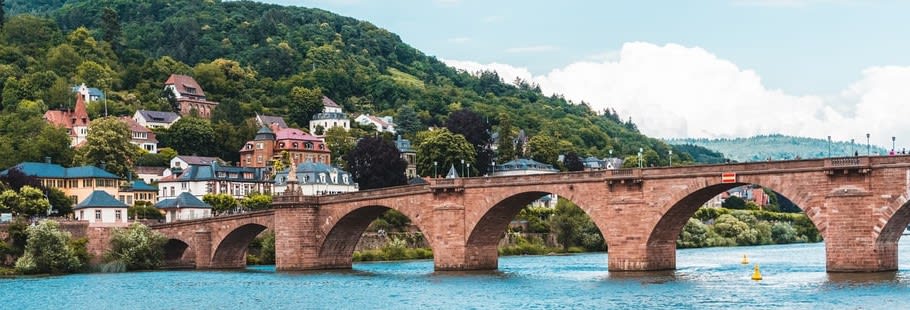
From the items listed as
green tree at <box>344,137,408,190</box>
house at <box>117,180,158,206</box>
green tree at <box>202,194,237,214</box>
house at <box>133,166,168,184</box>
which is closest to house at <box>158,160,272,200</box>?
house at <box>117,180,158,206</box>

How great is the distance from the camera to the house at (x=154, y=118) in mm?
175750

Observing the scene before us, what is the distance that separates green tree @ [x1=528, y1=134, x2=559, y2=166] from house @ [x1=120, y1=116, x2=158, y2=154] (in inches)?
1886

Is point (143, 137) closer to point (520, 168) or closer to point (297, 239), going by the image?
point (520, 168)

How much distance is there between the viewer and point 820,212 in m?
66.0

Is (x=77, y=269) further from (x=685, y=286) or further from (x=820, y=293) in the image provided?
(x=820, y=293)

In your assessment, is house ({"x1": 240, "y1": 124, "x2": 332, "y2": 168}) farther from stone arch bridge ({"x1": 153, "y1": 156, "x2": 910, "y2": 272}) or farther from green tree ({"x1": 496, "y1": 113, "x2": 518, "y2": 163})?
stone arch bridge ({"x1": 153, "y1": 156, "x2": 910, "y2": 272})

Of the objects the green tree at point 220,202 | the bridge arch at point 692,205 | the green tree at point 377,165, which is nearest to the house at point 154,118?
the green tree at point 377,165

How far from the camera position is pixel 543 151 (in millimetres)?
179750

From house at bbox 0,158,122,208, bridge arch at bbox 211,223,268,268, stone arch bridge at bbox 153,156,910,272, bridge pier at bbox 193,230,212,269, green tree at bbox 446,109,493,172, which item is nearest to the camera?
stone arch bridge at bbox 153,156,910,272

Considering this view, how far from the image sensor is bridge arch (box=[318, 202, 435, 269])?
295 ft

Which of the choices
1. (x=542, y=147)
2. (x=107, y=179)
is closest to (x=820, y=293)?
(x=107, y=179)

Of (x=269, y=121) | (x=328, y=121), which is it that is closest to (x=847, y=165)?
(x=269, y=121)

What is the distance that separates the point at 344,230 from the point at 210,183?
51594 mm

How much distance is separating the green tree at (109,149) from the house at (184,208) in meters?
21.6
